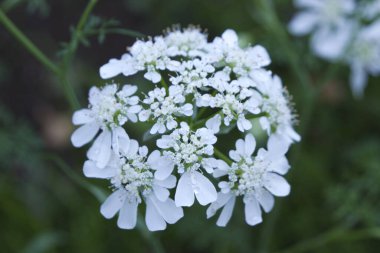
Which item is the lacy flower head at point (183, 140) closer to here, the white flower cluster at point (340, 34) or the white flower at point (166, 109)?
the white flower at point (166, 109)

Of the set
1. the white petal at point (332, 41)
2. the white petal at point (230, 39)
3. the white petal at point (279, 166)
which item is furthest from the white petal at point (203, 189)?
the white petal at point (332, 41)

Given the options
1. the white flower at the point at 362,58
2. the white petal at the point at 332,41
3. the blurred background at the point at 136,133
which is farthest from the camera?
the white flower at the point at 362,58

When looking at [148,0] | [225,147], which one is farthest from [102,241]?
[148,0]

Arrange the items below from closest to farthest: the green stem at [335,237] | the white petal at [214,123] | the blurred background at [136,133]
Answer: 1. the white petal at [214,123]
2. the green stem at [335,237]
3. the blurred background at [136,133]

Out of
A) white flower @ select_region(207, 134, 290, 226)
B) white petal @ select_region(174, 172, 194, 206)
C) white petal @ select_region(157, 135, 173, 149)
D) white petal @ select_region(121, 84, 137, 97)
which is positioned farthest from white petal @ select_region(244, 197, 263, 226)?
white petal @ select_region(121, 84, 137, 97)

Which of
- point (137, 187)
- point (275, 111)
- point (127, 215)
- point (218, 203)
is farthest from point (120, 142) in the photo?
point (275, 111)

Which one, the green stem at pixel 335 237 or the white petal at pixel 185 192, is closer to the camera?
the white petal at pixel 185 192

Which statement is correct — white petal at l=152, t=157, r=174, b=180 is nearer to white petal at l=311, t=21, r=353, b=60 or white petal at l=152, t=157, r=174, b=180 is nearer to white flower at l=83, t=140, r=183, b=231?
white flower at l=83, t=140, r=183, b=231
